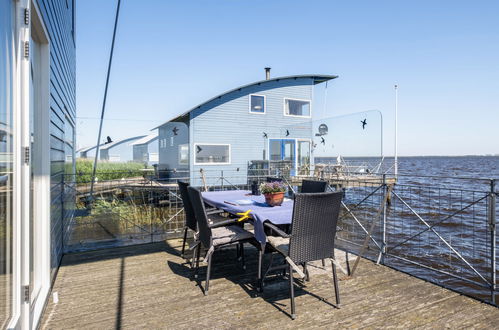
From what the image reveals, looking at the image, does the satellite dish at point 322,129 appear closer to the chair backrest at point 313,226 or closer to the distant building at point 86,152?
the distant building at point 86,152

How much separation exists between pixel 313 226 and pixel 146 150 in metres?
9.17

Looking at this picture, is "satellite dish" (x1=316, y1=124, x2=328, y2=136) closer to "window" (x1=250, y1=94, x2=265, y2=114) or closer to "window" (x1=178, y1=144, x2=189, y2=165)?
"window" (x1=250, y1=94, x2=265, y2=114)

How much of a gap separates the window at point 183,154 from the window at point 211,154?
31 cm

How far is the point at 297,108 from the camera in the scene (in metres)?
13.1

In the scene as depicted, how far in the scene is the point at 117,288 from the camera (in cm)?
302

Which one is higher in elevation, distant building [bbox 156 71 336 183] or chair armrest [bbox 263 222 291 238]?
distant building [bbox 156 71 336 183]

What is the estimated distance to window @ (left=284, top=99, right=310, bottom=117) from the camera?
42.3ft

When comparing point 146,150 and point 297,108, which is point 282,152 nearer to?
point 297,108

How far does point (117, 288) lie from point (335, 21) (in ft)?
30.5

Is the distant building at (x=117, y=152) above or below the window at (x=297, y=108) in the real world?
below

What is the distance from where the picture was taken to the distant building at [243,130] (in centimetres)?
1145

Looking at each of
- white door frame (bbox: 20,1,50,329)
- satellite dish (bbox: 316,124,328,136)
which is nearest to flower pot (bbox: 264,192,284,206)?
white door frame (bbox: 20,1,50,329)

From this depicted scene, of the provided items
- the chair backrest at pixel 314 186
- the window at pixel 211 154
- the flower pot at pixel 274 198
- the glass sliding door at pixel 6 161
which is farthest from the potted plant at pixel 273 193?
the window at pixel 211 154

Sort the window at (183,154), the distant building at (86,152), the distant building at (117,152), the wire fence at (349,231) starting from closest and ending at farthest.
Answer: the wire fence at (349,231) < the distant building at (86,152) < the distant building at (117,152) < the window at (183,154)
